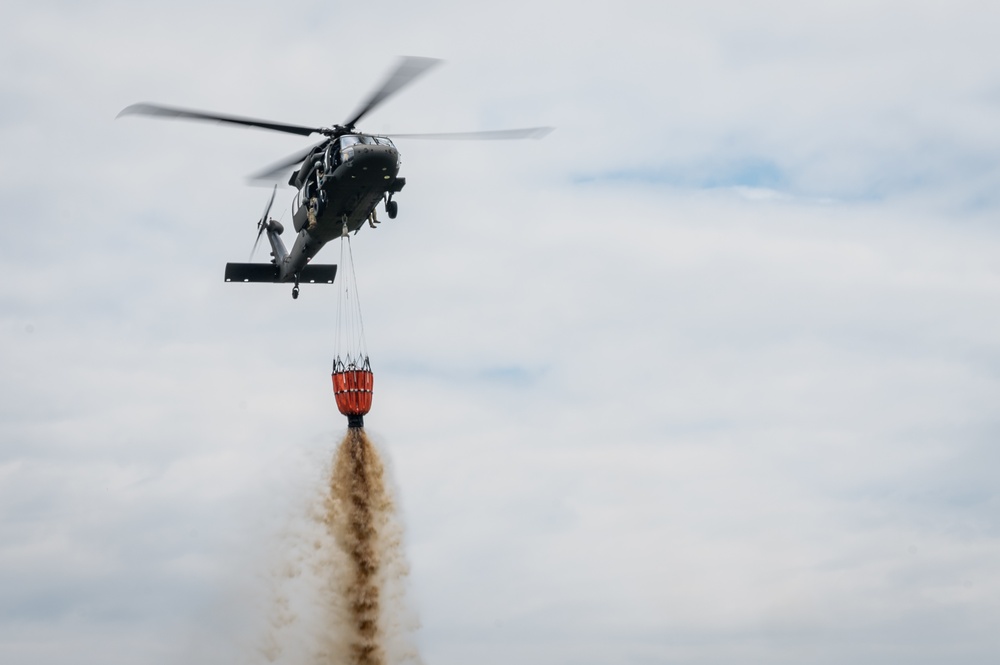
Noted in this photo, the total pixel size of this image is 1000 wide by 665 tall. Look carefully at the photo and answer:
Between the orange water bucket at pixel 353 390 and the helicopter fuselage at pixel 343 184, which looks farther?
the orange water bucket at pixel 353 390

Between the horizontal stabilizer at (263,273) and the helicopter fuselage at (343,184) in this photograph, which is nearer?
the helicopter fuselage at (343,184)

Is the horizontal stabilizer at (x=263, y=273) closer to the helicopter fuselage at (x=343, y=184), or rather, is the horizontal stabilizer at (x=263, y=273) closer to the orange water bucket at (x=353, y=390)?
the helicopter fuselage at (x=343, y=184)

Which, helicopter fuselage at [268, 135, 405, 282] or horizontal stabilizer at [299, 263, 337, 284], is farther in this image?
horizontal stabilizer at [299, 263, 337, 284]

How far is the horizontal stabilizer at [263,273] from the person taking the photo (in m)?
64.9

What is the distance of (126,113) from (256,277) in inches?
494

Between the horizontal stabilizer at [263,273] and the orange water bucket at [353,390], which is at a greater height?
the horizontal stabilizer at [263,273]

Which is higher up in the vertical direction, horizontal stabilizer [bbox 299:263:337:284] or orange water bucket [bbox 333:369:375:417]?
horizontal stabilizer [bbox 299:263:337:284]

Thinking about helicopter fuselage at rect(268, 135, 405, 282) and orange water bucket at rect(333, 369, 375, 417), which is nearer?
helicopter fuselage at rect(268, 135, 405, 282)

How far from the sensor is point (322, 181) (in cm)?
5800

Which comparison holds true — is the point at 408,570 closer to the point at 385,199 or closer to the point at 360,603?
the point at 360,603

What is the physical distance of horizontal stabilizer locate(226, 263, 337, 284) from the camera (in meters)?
64.9

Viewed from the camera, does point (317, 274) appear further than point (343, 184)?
Yes

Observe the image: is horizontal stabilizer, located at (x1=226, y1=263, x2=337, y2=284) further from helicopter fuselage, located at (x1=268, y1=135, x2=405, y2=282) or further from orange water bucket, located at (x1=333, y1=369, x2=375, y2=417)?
orange water bucket, located at (x1=333, y1=369, x2=375, y2=417)

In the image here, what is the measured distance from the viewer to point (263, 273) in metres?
65.3
